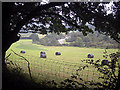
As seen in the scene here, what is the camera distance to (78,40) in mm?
5355

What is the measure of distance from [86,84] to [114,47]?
1.73 metres

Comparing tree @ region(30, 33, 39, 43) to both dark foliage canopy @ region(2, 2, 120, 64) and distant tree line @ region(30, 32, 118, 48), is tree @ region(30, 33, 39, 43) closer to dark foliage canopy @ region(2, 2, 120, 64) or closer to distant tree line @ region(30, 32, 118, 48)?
distant tree line @ region(30, 32, 118, 48)

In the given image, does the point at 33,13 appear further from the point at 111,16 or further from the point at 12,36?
the point at 111,16

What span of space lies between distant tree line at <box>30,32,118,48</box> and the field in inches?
9.9

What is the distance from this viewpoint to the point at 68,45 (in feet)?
19.0

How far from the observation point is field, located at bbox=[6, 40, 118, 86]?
4.47 meters

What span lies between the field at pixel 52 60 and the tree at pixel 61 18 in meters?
1.30

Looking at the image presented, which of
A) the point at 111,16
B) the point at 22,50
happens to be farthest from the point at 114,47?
the point at 22,50

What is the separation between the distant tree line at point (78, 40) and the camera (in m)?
4.29

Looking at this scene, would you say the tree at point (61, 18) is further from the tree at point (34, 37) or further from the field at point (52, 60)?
the field at point (52, 60)

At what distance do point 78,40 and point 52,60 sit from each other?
2.01 meters

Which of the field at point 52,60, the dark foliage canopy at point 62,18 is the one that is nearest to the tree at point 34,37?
the field at point 52,60

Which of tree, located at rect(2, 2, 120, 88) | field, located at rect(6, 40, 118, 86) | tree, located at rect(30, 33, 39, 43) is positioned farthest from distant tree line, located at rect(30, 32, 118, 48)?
tree, located at rect(2, 2, 120, 88)

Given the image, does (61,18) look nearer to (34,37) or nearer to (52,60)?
(34,37)
